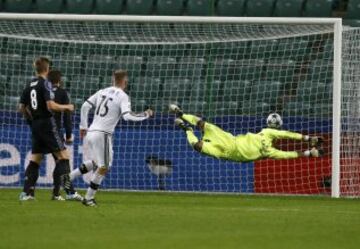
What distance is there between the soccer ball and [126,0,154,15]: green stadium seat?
562cm

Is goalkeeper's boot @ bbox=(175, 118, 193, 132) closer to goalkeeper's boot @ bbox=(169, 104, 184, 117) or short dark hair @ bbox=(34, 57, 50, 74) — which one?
goalkeeper's boot @ bbox=(169, 104, 184, 117)

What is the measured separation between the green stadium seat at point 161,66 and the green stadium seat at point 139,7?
377 cm

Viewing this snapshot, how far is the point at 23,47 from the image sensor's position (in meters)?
18.9

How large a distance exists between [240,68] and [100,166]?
5230 millimetres

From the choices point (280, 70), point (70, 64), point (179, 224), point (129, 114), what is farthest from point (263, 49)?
point (179, 224)

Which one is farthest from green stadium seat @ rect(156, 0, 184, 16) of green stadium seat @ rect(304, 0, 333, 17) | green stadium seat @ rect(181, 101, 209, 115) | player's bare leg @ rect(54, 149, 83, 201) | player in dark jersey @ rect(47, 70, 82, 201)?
player's bare leg @ rect(54, 149, 83, 201)

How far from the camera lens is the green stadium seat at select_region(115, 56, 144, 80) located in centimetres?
1897

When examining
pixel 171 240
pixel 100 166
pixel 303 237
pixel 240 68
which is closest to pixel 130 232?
pixel 171 240

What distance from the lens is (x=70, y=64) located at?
1892 centimetres

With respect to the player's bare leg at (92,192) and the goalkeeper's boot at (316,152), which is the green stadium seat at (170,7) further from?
the player's bare leg at (92,192)

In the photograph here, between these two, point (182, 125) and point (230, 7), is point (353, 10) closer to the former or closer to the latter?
point (230, 7)

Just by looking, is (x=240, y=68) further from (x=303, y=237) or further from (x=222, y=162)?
(x=303, y=237)

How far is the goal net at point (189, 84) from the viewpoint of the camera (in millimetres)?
17938

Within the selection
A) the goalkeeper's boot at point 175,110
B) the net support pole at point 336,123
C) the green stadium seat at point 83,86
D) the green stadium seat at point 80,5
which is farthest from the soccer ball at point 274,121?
the green stadium seat at point 80,5
